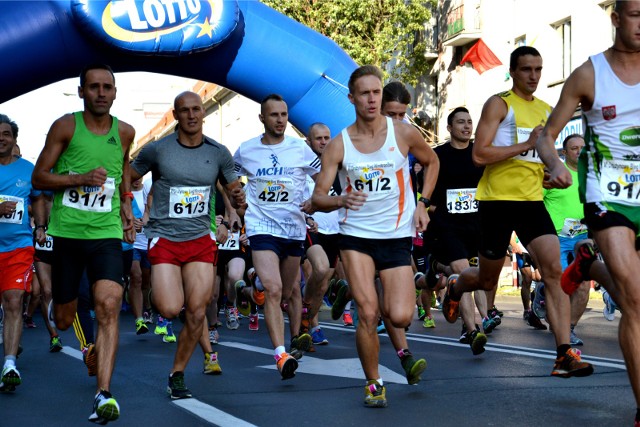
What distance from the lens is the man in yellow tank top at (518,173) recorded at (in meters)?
7.34

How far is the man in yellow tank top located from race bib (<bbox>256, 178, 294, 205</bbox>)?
80.0 inches

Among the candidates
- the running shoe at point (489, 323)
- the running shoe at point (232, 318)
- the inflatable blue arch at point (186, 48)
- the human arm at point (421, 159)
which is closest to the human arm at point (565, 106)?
the human arm at point (421, 159)

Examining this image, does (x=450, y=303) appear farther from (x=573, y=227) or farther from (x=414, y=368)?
(x=414, y=368)

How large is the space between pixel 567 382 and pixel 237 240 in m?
7.09

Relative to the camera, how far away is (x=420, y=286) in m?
11.9

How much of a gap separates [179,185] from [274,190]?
1.69m

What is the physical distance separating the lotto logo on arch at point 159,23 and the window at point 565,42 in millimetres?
17384

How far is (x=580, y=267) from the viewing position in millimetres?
6816

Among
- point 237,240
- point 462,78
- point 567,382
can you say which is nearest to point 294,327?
point 567,382

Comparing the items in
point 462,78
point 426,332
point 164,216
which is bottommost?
point 426,332

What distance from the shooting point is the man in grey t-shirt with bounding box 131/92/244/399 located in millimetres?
7375

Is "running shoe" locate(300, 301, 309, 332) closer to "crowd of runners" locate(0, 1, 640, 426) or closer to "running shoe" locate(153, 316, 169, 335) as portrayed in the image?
"crowd of runners" locate(0, 1, 640, 426)

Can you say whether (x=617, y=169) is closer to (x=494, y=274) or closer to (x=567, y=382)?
(x=567, y=382)

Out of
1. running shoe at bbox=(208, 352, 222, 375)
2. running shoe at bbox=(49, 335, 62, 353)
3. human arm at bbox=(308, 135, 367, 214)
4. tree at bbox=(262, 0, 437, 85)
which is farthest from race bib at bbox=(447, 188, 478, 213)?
tree at bbox=(262, 0, 437, 85)
